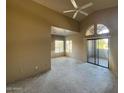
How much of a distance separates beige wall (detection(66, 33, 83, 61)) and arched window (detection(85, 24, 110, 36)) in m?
1.02

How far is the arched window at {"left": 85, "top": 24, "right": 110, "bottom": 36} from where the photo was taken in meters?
6.32

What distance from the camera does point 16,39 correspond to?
4039 mm

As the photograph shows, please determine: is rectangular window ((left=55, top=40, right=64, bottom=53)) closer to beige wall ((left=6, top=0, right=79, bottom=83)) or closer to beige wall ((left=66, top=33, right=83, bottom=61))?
beige wall ((left=66, top=33, right=83, bottom=61))

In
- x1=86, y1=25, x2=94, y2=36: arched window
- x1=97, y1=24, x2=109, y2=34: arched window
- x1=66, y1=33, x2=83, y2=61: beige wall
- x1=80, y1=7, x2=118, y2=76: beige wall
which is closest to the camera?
x1=80, y1=7, x2=118, y2=76: beige wall

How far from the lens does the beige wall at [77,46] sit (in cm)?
857

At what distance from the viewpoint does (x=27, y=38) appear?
449 centimetres

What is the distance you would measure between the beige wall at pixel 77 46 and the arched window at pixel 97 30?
1.02 m

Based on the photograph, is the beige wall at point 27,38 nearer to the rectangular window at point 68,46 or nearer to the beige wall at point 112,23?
the beige wall at point 112,23

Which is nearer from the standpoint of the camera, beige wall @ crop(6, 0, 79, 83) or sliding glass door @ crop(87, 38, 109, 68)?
beige wall @ crop(6, 0, 79, 83)

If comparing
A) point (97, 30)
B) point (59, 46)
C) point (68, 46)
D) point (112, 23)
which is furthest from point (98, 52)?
point (59, 46)

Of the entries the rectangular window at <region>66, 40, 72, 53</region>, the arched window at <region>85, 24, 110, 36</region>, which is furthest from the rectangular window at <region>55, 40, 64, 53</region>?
the arched window at <region>85, 24, 110, 36</region>
